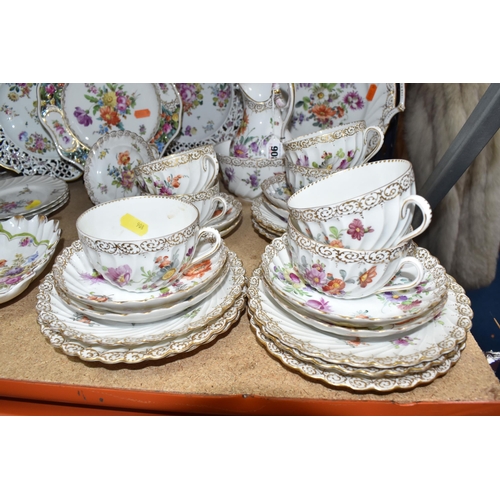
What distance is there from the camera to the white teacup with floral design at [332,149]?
1.16 meters

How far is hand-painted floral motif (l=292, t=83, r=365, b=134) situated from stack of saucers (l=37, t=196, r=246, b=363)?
2.74 feet

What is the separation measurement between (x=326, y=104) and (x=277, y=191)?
513mm

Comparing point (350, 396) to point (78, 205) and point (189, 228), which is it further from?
point (78, 205)

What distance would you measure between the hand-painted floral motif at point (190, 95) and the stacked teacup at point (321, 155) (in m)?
0.68

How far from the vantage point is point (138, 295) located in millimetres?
896

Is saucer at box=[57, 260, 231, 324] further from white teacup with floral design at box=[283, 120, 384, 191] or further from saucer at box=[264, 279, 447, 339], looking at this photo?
white teacup with floral design at box=[283, 120, 384, 191]

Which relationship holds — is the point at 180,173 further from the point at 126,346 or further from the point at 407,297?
the point at 407,297

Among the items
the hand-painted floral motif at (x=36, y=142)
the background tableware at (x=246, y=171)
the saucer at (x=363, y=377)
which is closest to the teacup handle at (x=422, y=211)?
the saucer at (x=363, y=377)

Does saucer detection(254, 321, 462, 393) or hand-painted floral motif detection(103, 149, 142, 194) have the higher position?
hand-painted floral motif detection(103, 149, 142, 194)

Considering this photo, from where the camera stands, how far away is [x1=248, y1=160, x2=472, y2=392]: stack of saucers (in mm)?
751

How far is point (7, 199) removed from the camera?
1484 mm

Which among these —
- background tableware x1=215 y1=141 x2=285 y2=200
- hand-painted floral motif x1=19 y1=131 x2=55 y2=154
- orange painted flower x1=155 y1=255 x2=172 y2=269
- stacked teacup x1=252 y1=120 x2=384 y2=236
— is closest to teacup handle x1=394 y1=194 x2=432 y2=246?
stacked teacup x1=252 y1=120 x2=384 y2=236

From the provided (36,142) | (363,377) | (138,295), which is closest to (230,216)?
(138,295)

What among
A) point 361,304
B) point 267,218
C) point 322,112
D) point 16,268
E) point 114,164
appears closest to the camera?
point 361,304
